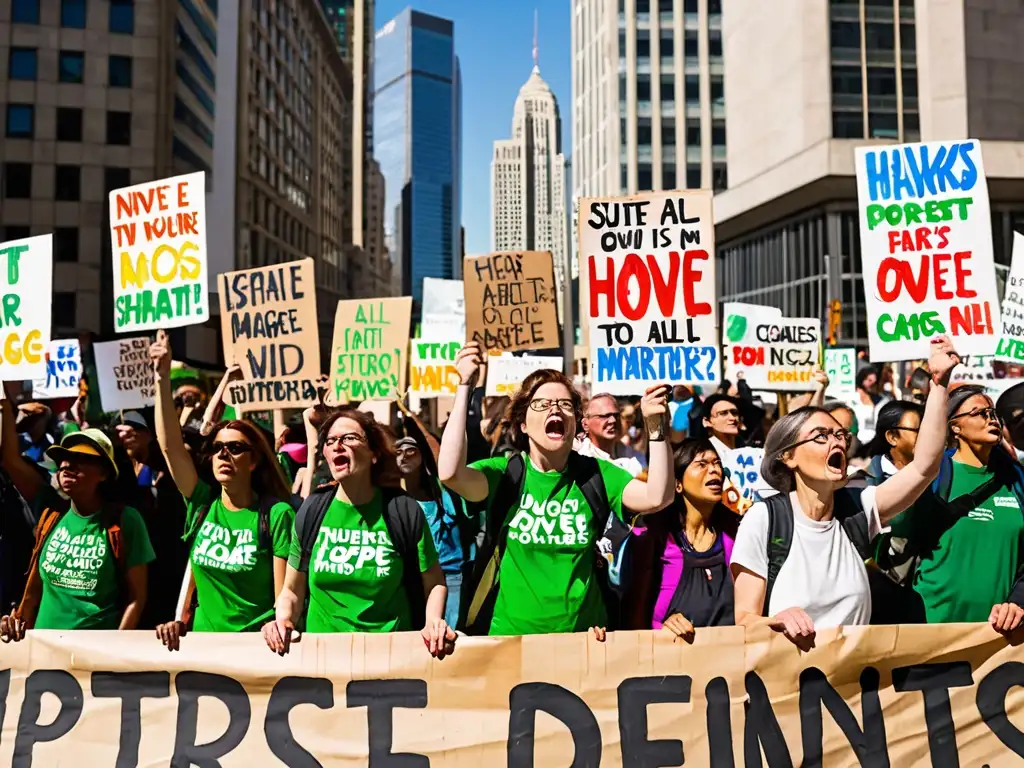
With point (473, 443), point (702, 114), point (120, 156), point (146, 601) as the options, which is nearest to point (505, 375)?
point (473, 443)

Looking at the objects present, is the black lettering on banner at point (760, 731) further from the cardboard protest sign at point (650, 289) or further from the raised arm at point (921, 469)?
the cardboard protest sign at point (650, 289)

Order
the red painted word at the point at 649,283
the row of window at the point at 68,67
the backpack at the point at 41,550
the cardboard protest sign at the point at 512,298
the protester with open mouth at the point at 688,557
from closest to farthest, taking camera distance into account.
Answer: the protester with open mouth at the point at 688,557
the backpack at the point at 41,550
the red painted word at the point at 649,283
the cardboard protest sign at the point at 512,298
the row of window at the point at 68,67

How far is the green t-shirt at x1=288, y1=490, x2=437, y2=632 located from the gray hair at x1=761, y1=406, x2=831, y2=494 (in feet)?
4.15

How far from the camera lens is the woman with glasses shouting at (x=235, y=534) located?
12.5 ft

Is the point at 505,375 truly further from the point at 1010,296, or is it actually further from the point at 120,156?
the point at 120,156

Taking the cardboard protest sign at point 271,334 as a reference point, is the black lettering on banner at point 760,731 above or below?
below

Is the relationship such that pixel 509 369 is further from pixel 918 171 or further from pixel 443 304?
pixel 918 171

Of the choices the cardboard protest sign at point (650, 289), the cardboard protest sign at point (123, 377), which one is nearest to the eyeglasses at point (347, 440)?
the cardboard protest sign at point (650, 289)

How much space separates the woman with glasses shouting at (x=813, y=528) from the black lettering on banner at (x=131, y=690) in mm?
2215

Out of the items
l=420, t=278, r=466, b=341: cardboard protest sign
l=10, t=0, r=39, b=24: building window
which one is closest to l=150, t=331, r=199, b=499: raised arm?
l=420, t=278, r=466, b=341: cardboard protest sign

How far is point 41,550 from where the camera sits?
397 centimetres

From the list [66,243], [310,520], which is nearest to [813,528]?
[310,520]

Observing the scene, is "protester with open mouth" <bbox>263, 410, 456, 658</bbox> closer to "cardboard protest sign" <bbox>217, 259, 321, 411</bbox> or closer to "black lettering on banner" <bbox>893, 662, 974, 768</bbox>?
"black lettering on banner" <bbox>893, 662, 974, 768</bbox>

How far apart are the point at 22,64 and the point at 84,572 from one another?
44981 mm
